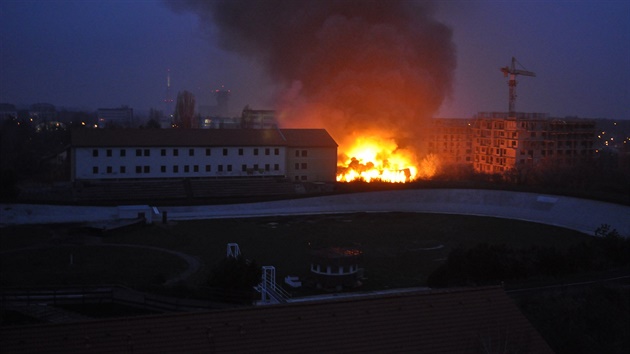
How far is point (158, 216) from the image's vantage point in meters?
20.8

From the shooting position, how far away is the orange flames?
29.3m

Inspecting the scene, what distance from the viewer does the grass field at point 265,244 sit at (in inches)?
537

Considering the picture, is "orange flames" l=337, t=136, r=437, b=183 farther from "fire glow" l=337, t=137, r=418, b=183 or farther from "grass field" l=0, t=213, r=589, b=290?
"grass field" l=0, t=213, r=589, b=290

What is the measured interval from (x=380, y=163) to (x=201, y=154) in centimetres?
848

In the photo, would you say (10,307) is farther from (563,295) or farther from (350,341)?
(563,295)

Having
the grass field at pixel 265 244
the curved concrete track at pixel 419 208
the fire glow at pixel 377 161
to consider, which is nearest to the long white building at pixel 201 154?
the fire glow at pixel 377 161

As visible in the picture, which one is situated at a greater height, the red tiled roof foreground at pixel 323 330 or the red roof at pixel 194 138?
the red roof at pixel 194 138

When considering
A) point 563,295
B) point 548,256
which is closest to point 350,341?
point 563,295

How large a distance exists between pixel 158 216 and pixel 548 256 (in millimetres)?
12191

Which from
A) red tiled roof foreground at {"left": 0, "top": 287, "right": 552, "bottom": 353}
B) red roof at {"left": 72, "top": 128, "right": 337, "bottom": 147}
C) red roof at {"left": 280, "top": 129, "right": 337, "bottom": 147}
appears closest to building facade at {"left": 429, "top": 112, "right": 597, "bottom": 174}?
red roof at {"left": 280, "top": 129, "right": 337, "bottom": 147}

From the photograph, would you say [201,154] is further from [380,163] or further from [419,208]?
[419,208]

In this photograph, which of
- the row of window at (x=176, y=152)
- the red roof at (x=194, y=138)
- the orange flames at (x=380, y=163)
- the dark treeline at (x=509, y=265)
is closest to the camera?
the dark treeline at (x=509, y=265)

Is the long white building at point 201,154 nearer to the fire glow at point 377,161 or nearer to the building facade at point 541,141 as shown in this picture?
the fire glow at point 377,161

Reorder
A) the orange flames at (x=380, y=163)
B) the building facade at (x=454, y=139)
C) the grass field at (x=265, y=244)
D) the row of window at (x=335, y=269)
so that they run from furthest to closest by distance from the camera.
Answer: the building facade at (x=454, y=139) → the orange flames at (x=380, y=163) → the grass field at (x=265, y=244) → the row of window at (x=335, y=269)
